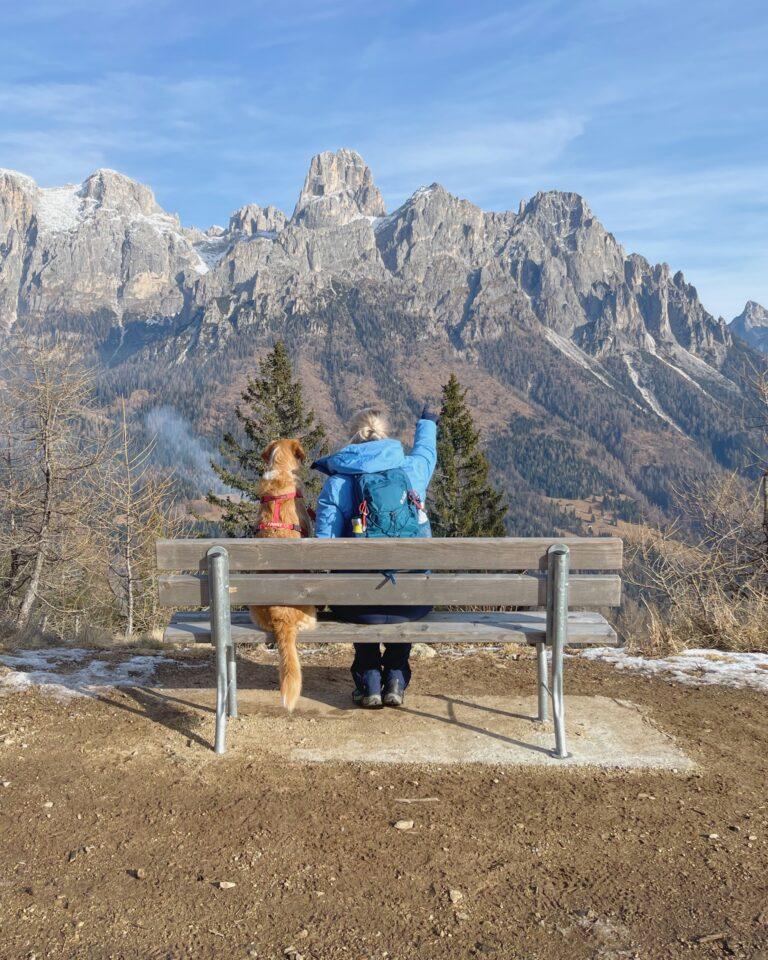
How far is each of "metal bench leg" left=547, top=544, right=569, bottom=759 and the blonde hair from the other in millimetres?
1375

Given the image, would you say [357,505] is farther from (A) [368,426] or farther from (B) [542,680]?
(B) [542,680]

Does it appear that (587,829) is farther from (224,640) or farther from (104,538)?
(104,538)

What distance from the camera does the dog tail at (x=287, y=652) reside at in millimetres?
4008

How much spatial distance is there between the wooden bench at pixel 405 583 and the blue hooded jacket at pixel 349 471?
532 mm

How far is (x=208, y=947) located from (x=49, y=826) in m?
1.20

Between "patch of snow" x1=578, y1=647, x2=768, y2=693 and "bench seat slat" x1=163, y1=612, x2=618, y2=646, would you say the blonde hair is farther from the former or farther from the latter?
"patch of snow" x1=578, y1=647, x2=768, y2=693

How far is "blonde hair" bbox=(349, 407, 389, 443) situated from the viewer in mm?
4848

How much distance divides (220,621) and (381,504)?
118 centimetres

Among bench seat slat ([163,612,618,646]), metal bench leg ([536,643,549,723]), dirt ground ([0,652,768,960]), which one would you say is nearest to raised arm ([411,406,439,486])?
bench seat slat ([163,612,618,646])

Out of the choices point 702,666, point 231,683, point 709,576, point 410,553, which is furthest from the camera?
point 709,576

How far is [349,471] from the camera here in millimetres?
4660

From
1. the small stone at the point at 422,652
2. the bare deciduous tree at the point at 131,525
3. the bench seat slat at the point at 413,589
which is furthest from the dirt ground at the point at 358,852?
the bare deciduous tree at the point at 131,525

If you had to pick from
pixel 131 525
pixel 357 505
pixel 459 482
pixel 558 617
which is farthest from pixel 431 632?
pixel 459 482

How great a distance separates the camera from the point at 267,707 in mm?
4910
